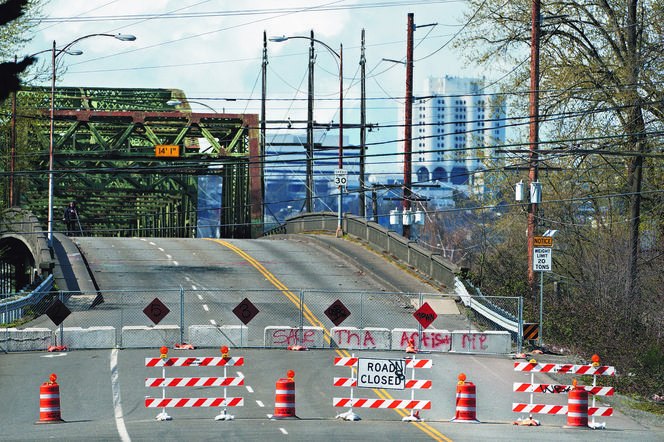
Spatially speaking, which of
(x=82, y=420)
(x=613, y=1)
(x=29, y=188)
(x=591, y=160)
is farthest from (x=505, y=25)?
(x=29, y=188)

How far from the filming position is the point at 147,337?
27.5 meters

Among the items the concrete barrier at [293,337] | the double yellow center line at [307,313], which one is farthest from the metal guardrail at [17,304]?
the double yellow center line at [307,313]

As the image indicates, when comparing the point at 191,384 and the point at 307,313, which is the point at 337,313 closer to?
the point at 307,313

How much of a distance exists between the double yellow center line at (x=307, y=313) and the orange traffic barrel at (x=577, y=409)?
9.90ft

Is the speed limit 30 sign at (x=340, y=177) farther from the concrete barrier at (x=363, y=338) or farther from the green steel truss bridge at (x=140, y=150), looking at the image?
the concrete barrier at (x=363, y=338)

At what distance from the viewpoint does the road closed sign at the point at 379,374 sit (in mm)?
18359

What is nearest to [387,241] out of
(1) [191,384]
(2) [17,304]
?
(2) [17,304]

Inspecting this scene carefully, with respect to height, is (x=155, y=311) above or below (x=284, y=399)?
above

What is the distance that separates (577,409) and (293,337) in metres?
11.5

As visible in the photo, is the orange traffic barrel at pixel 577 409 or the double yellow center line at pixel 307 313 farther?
the orange traffic barrel at pixel 577 409

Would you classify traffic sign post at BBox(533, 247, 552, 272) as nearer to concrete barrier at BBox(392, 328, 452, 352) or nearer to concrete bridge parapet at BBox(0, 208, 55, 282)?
concrete barrier at BBox(392, 328, 452, 352)

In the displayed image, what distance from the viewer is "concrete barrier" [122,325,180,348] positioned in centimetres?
2748

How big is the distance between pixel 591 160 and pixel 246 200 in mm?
33326

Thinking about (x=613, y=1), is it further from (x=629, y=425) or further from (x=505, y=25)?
(x=629, y=425)
